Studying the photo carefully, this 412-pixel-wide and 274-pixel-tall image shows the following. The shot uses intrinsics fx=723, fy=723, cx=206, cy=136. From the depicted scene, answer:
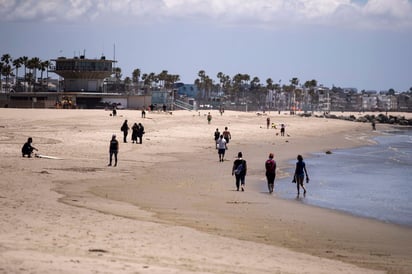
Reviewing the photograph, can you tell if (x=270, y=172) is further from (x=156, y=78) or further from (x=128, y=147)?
(x=156, y=78)

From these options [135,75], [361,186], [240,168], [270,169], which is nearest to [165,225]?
[240,168]

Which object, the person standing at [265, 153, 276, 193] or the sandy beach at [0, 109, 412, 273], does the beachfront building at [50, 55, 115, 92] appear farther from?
the person standing at [265, 153, 276, 193]

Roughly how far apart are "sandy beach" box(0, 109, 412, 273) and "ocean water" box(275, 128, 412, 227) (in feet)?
3.37

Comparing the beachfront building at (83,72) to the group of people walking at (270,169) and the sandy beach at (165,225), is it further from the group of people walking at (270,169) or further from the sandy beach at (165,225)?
the group of people walking at (270,169)

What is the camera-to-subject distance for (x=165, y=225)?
14.5 m

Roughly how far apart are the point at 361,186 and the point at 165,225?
14.2 m

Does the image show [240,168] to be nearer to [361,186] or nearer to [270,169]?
[270,169]

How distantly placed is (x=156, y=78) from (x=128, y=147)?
127 m

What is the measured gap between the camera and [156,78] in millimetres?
162875

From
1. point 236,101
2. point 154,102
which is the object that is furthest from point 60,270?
point 236,101

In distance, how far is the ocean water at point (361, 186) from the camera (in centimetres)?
2053

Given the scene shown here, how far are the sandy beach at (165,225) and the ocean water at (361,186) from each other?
1027 mm

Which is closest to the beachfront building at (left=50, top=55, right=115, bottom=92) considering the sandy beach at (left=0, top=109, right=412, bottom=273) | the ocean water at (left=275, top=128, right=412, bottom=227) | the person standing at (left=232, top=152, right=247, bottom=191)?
the ocean water at (left=275, top=128, right=412, bottom=227)

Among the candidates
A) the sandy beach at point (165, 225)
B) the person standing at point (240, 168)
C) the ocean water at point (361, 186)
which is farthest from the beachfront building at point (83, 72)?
the person standing at point (240, 168)
